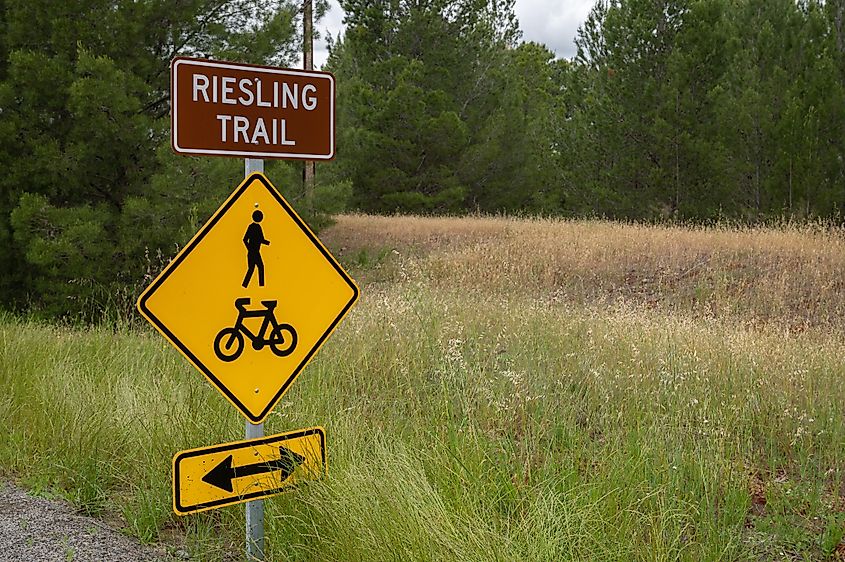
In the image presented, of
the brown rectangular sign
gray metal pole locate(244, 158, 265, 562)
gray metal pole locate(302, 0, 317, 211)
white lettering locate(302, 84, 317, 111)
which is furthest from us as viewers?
gray metal pole locate(302, 0, 317, 211)

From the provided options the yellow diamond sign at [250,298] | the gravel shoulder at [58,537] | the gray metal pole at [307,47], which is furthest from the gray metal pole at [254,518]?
the gray metal pole at [307,47]

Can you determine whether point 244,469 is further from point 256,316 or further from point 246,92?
point 246,92

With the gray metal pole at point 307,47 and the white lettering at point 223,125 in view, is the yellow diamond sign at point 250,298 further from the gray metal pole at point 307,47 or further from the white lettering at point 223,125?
the gray metal pole at point 307,47

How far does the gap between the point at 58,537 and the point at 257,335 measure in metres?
1.44

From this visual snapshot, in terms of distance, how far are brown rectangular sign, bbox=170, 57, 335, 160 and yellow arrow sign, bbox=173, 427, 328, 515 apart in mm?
1213

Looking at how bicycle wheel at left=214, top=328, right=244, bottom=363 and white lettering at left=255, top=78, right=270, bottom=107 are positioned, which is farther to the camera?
white lettering at left=255, top=78, right=270, bottom=107

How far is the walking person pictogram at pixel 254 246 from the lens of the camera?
3594mm

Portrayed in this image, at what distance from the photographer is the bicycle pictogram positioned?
3527 mm

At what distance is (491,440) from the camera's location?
459 centimetres

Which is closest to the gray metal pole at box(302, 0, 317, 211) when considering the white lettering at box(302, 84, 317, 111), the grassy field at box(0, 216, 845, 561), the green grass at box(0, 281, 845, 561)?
the grassy field at box(0, 216, 845, 561)

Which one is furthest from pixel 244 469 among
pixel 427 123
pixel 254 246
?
pixel 427 123

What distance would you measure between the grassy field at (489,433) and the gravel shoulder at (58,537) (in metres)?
0.15

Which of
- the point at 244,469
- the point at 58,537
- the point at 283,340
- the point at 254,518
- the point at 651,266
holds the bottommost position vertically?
the point at 58,537

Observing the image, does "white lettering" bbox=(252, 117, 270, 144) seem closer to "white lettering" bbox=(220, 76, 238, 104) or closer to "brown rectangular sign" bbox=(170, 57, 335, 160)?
"brown rectangular sign" bbox=(170, 57, 335, 160)
